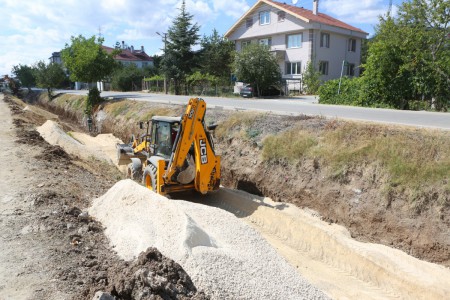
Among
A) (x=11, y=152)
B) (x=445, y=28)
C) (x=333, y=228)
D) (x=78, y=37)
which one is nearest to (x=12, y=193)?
(x=11, y=152)

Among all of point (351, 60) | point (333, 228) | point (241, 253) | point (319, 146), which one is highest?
point (351, 60)

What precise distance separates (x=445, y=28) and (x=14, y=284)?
19941mm

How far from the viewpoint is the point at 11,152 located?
40.9 feet

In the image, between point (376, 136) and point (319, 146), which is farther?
point (319, 146)

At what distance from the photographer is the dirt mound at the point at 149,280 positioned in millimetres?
4262

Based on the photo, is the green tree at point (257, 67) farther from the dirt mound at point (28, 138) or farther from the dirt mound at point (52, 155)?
the dirt mound at point (52, 155)

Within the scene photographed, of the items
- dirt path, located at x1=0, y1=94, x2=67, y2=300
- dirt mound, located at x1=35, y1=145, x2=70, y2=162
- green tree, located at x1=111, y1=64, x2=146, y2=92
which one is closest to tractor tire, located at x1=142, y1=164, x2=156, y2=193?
dirt path, located at x1=0, y1=94, x2=67, y2=300

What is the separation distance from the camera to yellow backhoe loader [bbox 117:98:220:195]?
28.6 ft

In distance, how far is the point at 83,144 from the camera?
19.9m

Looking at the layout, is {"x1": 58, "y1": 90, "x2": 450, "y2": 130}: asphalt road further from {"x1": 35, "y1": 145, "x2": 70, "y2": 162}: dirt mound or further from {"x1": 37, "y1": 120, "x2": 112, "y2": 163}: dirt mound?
{"x1": 35, "y1": 145, "x2": 70, "y2": 162}: dirt mound

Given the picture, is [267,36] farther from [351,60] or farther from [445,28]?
[445,28]

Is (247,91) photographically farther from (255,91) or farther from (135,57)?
(135,57)

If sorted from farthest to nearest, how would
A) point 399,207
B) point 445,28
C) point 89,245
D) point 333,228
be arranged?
1. point 445,28
2. point 333,228
3. point 399,207
4. point 89,245

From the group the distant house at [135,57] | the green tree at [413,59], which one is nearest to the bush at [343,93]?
the green tree at [413,59]
